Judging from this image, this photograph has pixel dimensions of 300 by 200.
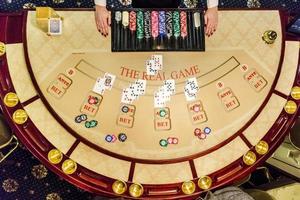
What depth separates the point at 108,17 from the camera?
11.1 feet

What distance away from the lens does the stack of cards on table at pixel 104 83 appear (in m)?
3.30

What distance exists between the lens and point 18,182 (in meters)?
4.17

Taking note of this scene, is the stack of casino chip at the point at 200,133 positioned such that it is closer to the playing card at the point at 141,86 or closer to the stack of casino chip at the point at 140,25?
the playing card at the point at 141,86

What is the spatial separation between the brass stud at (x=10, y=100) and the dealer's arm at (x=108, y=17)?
782 mm

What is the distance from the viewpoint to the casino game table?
127 inches

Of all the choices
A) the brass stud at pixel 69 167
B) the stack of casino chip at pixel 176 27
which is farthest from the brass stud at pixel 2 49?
the stack of casino chip at pixel 176 27

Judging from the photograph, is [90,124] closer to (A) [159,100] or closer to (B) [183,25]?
(A) [159,100]

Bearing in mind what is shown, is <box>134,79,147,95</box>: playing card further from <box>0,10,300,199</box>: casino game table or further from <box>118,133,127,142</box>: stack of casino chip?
<box>118,133,127,142</box>: stack of casino chip

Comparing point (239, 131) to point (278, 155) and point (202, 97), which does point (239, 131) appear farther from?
point (278, 155)

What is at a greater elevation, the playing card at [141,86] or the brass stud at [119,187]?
the playing card at [141,86]

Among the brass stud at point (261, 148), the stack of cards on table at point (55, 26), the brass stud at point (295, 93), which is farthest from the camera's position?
the brass stud at point (295, 93)

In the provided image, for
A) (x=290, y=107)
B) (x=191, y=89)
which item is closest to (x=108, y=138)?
(x=191, y=89)

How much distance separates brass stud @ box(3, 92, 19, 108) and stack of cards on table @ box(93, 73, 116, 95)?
0.55m

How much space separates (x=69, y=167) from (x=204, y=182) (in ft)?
3.15
